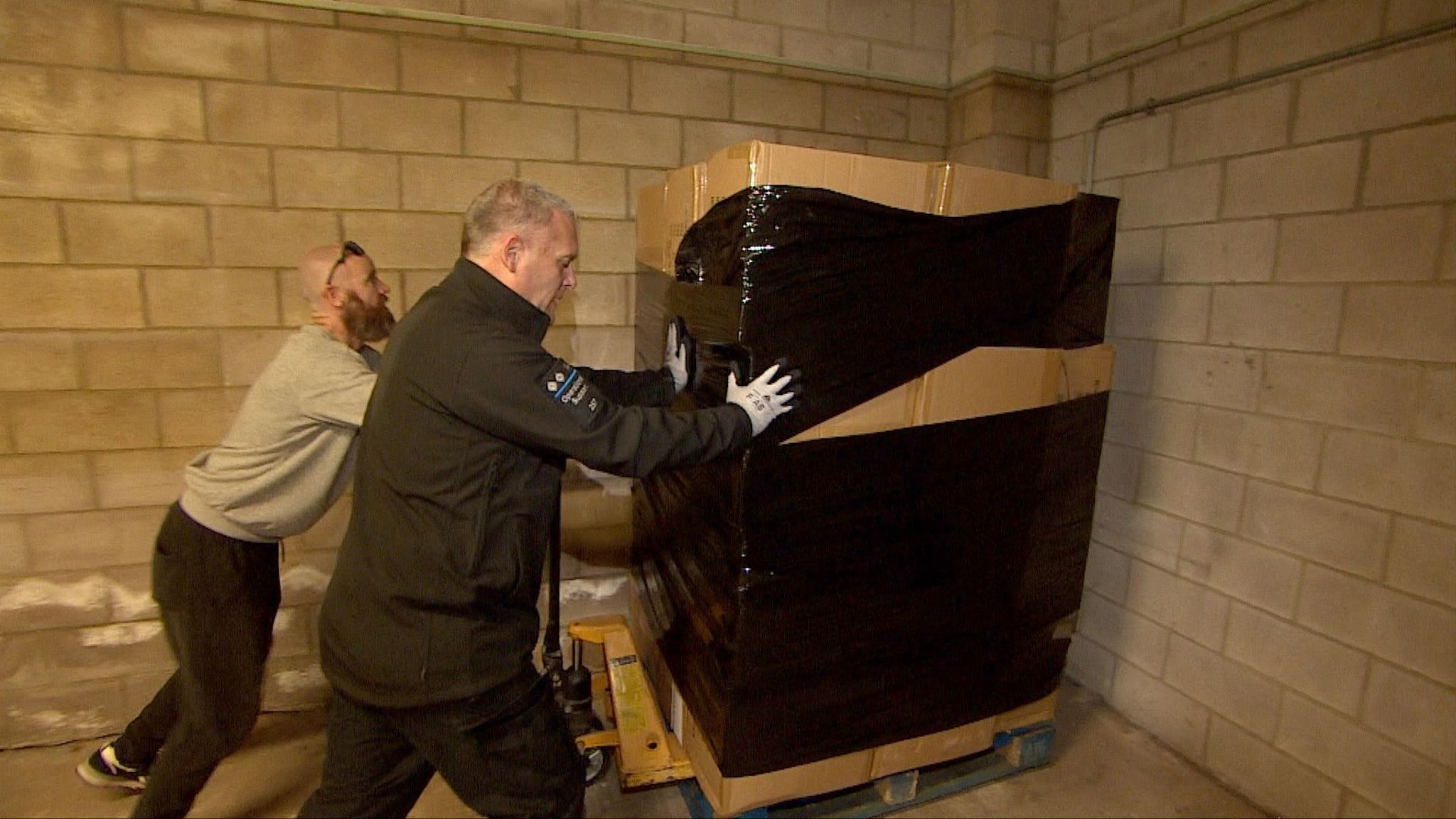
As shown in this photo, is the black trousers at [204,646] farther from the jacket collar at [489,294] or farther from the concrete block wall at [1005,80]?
the concrete block wall at [1005,80]

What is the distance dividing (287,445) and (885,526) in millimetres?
1546

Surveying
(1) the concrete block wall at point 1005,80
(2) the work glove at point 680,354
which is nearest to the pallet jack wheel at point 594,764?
(2) the work glove at point 680,354

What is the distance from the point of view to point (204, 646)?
181 cm

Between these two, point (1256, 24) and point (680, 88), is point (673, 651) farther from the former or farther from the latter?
point (1256, 24)

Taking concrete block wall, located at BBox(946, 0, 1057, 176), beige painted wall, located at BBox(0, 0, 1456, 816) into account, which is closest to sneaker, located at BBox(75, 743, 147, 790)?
beige painted wall, located at BBox(0, 0, 1456, 816)

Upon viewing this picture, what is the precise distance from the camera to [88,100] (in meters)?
2.17

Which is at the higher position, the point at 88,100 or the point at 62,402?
the point at 88,100

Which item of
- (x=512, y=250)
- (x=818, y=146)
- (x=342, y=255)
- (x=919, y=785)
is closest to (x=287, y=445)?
(x=342, y=255)

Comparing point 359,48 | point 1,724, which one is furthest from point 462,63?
point 1,724

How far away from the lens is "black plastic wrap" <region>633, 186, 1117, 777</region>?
62.8 inches

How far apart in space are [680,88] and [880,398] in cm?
164

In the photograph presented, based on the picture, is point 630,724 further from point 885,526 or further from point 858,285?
point 858,285

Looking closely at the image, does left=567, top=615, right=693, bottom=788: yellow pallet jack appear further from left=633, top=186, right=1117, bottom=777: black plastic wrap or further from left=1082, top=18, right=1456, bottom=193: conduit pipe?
left=1082, top=18, right=1456, bottom=193: conduit pipe

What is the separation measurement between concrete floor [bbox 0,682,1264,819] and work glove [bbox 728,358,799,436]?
4.56ft
